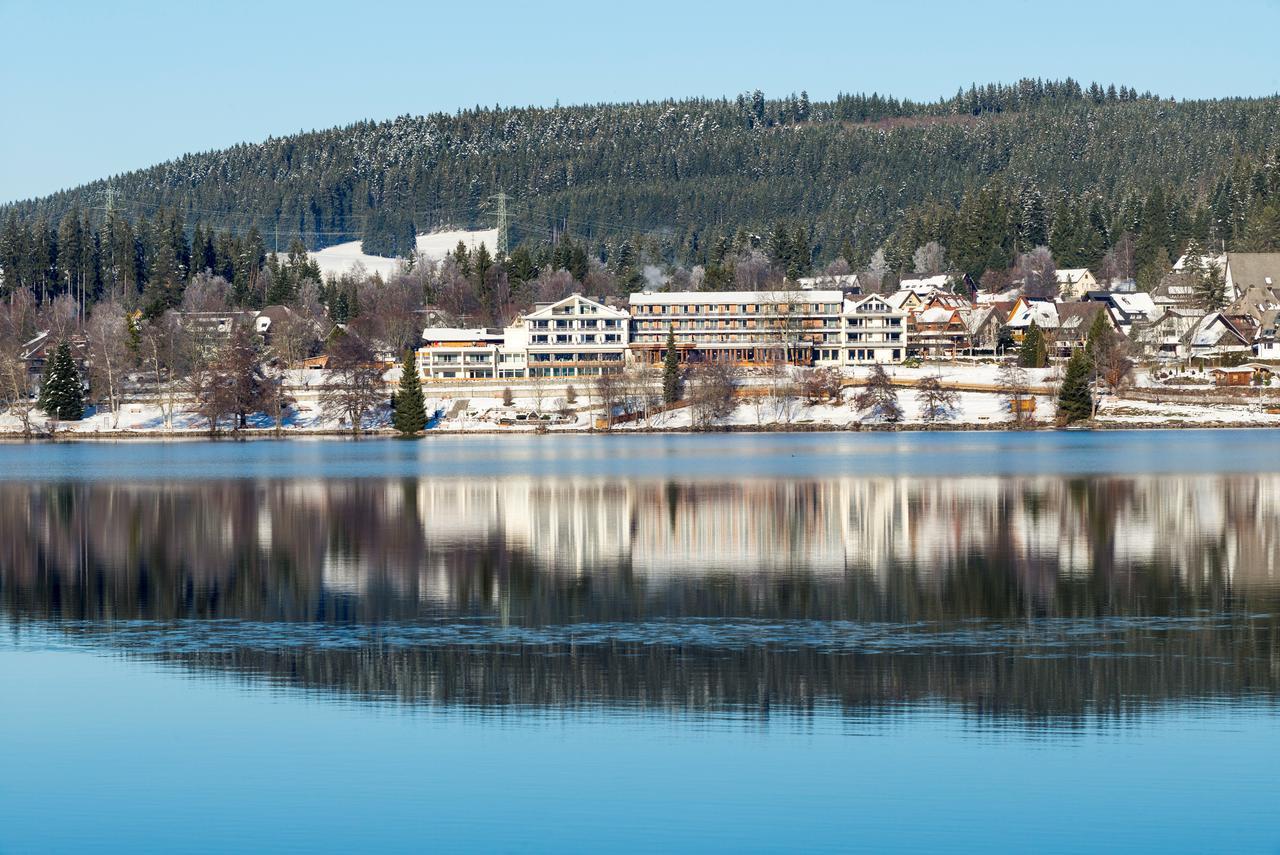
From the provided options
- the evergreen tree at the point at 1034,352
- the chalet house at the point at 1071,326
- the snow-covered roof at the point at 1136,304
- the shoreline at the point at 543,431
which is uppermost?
the snow-covered roof at the point at 1136,304

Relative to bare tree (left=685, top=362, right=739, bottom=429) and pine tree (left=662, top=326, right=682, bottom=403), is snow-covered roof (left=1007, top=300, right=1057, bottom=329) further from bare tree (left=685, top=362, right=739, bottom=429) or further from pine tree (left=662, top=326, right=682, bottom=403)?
pine tree (left=662, top=326, right=682, bottom=403)

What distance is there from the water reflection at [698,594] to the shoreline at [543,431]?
38.1 metres

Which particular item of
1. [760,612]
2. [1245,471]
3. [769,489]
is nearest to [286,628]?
[760,612]

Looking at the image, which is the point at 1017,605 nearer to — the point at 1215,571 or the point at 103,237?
the point at 1215,571

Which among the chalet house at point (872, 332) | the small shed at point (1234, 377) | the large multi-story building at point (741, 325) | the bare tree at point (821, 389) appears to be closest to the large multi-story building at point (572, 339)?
the large multi-story building at point (741, 325)

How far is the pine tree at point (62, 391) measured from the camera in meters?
92.2

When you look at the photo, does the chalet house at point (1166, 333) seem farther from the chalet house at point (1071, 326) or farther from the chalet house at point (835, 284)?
the chalet house at point (835, 284)

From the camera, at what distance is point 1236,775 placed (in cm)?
1407

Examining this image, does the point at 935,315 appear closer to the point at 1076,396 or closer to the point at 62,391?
the point at 1076,396

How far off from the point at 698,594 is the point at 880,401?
6355 cm

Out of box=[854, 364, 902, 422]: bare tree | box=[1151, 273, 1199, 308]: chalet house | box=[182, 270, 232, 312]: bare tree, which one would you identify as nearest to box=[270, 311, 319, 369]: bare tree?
box=[182, 270, 232, 312]: bare tree

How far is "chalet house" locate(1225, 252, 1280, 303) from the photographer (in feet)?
353

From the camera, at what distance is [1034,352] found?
94438mm

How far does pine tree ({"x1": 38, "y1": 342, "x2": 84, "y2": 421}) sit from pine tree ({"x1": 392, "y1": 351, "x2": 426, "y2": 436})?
2043 cm
